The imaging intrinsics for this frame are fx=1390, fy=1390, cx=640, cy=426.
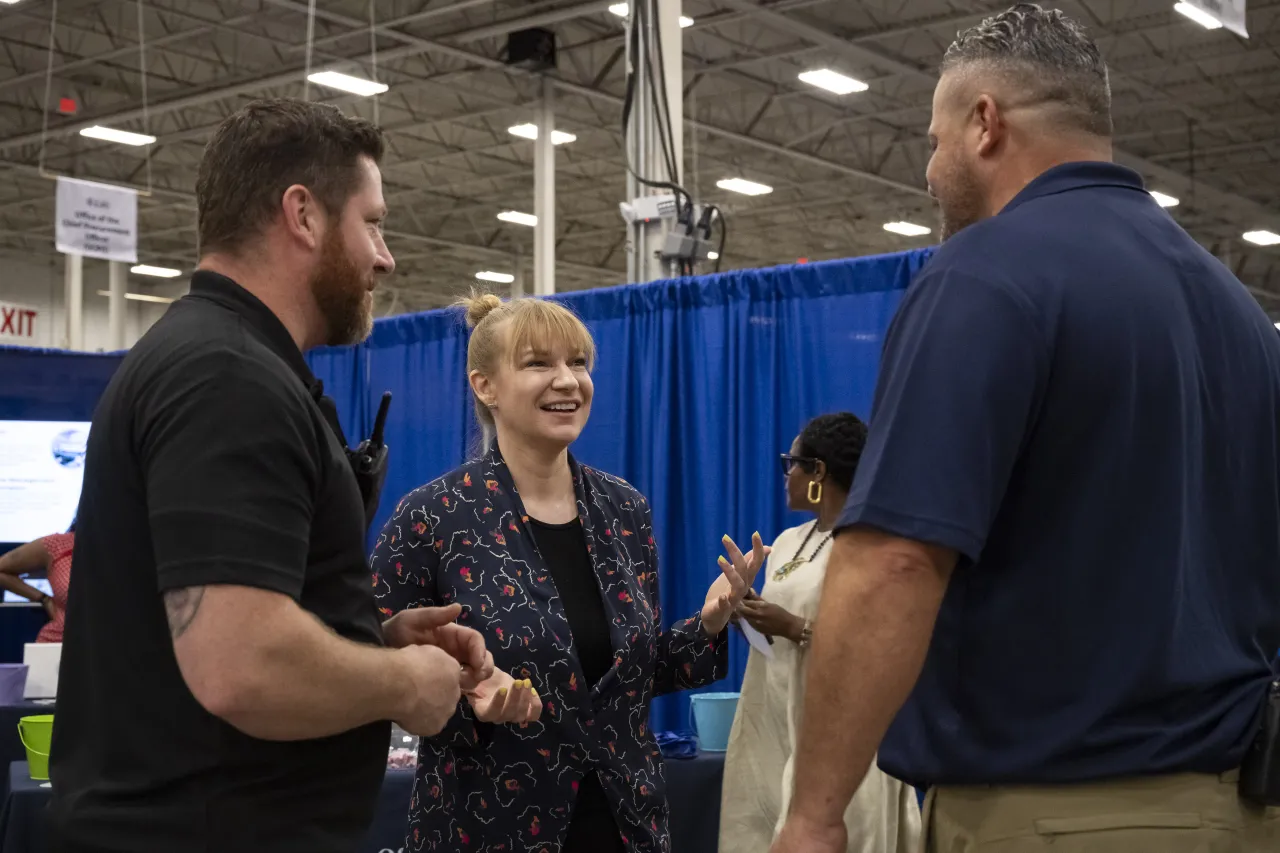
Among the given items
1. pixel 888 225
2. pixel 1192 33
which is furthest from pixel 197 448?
pixel 888 225

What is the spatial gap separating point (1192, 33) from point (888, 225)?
24.9 ft

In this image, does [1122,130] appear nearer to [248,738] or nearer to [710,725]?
[710,725]

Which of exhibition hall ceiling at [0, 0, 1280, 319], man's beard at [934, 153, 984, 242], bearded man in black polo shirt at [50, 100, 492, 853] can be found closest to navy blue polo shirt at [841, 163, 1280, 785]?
man's beard at [934, 153, 984, 242]

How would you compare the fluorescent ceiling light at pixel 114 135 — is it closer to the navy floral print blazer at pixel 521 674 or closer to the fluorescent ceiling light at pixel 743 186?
the fluorescent ceiling light at pixel 743 186

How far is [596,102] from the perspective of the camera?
14125mm

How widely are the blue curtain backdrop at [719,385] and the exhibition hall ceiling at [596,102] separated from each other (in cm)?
462

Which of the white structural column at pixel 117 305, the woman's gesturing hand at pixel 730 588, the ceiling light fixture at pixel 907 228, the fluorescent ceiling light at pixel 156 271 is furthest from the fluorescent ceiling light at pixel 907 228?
the woman's gesturing hand at pixel 730 588

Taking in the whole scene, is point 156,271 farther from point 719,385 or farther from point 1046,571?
point 1046,571

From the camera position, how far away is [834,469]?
3.79 m

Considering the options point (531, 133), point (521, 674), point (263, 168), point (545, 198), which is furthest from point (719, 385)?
point (531, 133)

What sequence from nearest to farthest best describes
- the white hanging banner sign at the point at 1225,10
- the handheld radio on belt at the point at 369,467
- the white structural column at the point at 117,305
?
the handheld radio on belt at the point at 369,467
the white hanging banner sign at the point at 1225,10
the white structural column at the point at 117,305

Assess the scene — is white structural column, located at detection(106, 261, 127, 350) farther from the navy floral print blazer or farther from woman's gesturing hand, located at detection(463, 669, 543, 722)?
woman's gesturing hand, located at detection(463, 669, 543, 722)

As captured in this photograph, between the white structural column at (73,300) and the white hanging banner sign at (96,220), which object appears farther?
the white structural column at (73,300)

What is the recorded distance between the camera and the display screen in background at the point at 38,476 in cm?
673
